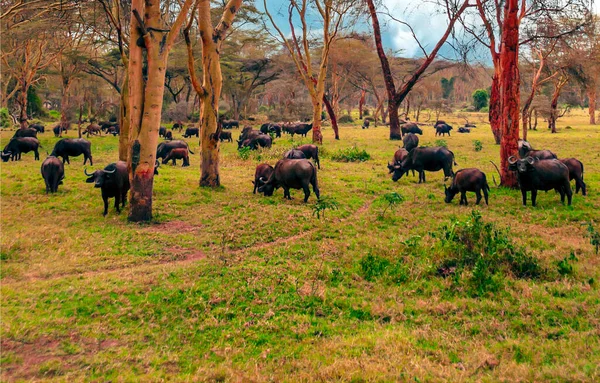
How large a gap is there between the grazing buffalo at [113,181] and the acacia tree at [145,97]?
73 centimetres

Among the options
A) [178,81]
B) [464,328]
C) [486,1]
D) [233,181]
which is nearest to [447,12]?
[486,1]

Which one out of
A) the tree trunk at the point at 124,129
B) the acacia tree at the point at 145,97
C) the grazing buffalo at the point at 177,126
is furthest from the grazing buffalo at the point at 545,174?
the grazing buffalo at the point at 177,126

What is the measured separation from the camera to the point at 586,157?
17625mm

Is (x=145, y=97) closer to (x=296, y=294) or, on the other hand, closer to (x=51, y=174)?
(x=51, y=174)

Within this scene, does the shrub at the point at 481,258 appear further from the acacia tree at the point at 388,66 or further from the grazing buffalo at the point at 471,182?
the acacia tree at the point at 388,66

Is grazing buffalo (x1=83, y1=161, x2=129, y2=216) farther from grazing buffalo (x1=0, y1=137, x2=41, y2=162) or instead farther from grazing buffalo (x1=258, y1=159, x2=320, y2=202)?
grazing buffalo (x1=0, y1=137, x2=41, y2=162)

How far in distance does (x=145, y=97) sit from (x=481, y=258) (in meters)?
7.16

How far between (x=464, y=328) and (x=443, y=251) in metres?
2.18

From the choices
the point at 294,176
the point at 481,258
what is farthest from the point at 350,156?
the point at 481,258

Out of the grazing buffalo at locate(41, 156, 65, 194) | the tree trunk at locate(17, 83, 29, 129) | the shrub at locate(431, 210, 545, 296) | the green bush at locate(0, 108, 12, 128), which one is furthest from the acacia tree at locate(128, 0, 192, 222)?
the green bush at locate(0, 108, 12, 128)

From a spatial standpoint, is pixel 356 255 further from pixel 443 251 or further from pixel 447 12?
pixel 447 12

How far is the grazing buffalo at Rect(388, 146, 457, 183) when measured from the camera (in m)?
13.1

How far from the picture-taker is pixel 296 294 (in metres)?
5.68

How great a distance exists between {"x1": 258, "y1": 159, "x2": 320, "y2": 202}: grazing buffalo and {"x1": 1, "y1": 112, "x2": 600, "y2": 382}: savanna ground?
719mm
